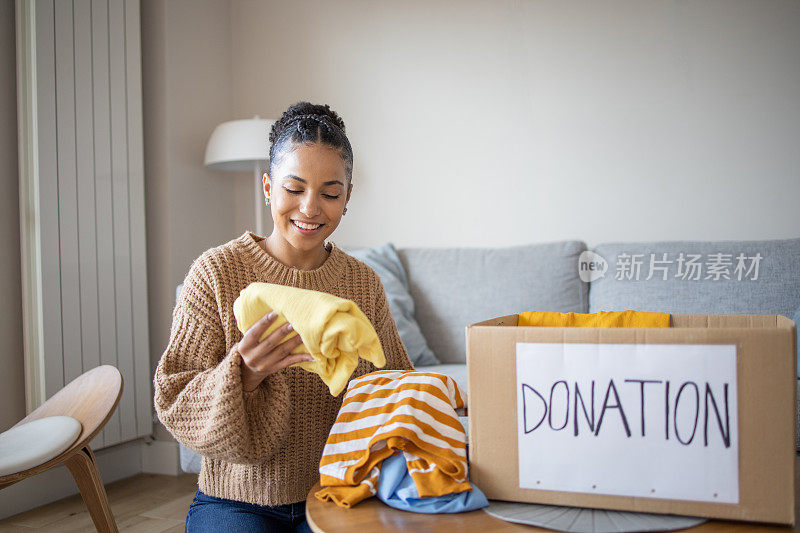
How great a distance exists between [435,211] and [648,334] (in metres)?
2.18

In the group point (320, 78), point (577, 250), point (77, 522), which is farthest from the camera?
point (320, 78)

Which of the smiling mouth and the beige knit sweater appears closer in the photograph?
the beige knit sweater

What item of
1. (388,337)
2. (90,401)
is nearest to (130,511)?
(90,401)

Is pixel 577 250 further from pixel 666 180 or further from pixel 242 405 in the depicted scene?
pixel 242 405

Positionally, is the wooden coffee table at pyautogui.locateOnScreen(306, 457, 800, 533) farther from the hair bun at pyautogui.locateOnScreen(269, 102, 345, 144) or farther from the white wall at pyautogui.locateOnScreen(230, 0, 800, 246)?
the white wall at pyautogui.locateOnScreen(230, 0, 800, 246)

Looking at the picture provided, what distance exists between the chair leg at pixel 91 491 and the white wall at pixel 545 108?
1.67 m

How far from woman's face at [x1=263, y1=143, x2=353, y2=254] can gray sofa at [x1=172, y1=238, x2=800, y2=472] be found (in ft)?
3.39

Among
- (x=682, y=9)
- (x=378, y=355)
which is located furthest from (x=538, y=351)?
(x=682, y=9)

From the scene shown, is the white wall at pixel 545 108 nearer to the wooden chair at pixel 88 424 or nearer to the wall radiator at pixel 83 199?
the wall radiator at pixel 83 199

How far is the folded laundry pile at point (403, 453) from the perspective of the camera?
0.68m

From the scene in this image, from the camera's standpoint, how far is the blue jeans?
37.2 inches

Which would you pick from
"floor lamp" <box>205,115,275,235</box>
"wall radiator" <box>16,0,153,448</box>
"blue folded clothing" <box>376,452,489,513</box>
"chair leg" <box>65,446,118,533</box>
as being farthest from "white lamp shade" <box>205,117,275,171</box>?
"blue folded clothing" <box>376,452,489,513</box>

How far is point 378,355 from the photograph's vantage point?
0.70 m

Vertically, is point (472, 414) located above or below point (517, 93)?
below
